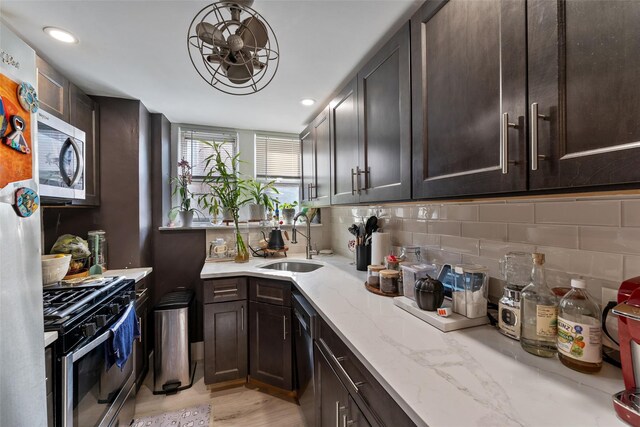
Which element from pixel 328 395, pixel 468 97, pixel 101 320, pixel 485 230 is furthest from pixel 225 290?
pixel 468 97

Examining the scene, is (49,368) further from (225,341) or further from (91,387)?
(225,341)

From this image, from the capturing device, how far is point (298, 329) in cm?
167

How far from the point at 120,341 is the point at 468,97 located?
1.98 m

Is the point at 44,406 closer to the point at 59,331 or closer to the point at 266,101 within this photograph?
the point at 59,331

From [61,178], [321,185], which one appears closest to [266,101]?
[321,185]

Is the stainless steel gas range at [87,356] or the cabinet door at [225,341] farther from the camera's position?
the cabinet door at [225,341]

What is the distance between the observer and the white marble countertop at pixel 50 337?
99cm

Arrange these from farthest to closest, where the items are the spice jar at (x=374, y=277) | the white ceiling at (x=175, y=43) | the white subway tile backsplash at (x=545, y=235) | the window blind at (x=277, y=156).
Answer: the window blind at (x=277, y=156), the spice jar at (x=374, y=277), the white ceiling at (x=175, y=43), the white subway tile backsplash at (x=545, y=235)

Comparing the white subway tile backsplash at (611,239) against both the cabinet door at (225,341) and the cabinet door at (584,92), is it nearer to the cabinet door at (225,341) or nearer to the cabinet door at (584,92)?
the cabinet door at (584,92)

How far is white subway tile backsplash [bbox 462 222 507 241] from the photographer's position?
3.47ft

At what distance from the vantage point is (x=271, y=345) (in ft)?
6.24

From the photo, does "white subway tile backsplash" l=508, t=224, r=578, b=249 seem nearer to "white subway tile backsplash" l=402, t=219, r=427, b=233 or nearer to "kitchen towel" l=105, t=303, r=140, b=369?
"white subway tile backsplash" l=402, t=219, r=427, b=233

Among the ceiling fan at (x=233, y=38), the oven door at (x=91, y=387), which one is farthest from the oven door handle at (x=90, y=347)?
the ceiling fan at (x=233, y=38)

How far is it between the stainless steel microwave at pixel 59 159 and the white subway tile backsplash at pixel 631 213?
7.61ft
